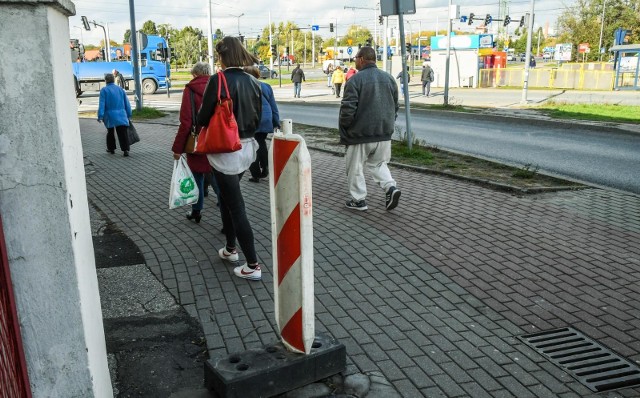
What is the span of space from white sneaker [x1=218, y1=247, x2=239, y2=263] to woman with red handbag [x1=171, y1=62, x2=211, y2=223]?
1.03 meters

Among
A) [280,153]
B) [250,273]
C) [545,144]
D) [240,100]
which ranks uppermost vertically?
[240,100]

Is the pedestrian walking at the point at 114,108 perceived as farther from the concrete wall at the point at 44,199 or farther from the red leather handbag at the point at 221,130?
the concrete wall at the point at 44,199

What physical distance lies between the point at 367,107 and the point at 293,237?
4198mm

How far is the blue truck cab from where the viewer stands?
42.8 m

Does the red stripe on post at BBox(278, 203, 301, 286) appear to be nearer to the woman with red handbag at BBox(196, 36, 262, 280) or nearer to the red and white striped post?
the red and white striped post

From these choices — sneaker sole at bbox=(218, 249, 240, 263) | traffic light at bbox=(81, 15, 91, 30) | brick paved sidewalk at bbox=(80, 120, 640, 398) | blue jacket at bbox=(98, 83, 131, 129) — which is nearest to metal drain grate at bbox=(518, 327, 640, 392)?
brick paved sidewalk at bbox=(80, 120, 640, 398)

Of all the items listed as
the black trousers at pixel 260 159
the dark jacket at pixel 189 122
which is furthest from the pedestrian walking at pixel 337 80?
the dark jacket at pixel 189 122

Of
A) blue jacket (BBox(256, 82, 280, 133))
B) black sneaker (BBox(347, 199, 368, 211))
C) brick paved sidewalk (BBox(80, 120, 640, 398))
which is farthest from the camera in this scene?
blue jacket (BBox(256, 82, 280, 133))

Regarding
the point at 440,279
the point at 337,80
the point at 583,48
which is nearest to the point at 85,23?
the point at 337,80

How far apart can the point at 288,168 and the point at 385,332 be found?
4.93ft

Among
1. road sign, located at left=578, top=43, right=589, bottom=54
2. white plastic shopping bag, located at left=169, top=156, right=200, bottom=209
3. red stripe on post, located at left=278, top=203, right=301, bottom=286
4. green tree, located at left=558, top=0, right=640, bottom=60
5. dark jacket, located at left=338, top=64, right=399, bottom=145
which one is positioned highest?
green tree, located at left=558, top=0, right=640, bottom=60

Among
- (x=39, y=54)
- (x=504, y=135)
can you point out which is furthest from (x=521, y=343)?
(x=504, y=135)

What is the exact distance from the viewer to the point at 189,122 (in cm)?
633

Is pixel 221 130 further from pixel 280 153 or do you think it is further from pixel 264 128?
pixel 264 128
